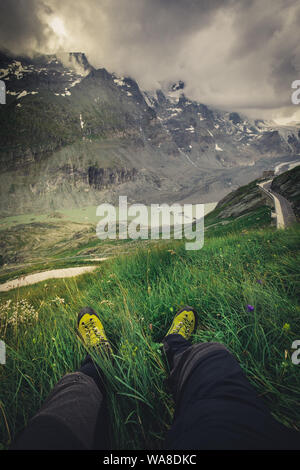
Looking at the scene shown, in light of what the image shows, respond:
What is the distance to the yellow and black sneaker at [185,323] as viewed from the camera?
2.25 metres

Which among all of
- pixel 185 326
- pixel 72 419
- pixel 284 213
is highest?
pixel 284 213

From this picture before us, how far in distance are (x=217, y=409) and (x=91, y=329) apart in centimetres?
144

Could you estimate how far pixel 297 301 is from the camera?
7.04 ft

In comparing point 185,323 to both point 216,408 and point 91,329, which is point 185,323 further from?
point 91,329

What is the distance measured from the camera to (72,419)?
1341 millimetres

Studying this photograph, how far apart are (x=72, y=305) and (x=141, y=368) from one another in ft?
6.76

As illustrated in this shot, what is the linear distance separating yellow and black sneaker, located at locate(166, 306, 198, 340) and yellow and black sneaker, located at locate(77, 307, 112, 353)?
77 centimetres

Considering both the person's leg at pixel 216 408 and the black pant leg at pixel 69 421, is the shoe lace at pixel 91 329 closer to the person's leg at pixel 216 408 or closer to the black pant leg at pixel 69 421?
the black pant leg at pixel 69 421

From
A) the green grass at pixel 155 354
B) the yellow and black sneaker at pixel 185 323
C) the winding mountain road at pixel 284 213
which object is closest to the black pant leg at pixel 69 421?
the green grass at pixel 155 354

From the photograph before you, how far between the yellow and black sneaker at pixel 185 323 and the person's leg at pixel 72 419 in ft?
3.15

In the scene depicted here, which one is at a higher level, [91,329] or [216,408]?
[91,329]

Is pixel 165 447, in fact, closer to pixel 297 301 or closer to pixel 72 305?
pixel 297 301
